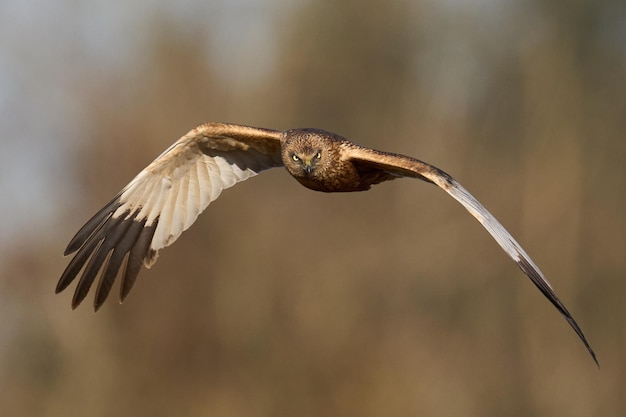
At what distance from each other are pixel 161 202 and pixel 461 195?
336 cm

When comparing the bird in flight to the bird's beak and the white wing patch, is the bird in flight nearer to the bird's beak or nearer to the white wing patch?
the white wing patch

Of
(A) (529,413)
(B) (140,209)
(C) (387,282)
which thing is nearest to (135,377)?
(C) (387,282)

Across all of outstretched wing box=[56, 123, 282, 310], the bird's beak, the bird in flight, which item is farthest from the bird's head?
outstretched wing box=[56, 123, 282, 310]

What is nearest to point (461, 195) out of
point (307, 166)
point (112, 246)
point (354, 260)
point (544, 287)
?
point (544, 287)

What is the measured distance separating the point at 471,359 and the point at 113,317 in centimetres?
605

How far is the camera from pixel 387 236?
21750 millimetres

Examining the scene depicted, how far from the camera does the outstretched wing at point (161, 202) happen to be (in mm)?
10750

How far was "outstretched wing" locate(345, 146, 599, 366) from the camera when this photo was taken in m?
8.33

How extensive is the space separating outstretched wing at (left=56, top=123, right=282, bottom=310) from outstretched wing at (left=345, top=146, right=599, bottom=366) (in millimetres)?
1333

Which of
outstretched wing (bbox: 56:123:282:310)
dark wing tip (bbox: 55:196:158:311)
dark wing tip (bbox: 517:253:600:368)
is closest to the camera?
dark wing tip (bbox: 517:253:600:368)

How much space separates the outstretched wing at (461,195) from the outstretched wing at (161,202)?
133 cm

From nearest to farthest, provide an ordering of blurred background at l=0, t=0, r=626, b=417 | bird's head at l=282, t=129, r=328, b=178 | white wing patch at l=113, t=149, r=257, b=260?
bird's head at l=282, t=129, r=328, b=178, white wing patch at l=113, t=149, r=257, b=260, blurred background at l=0, t=0, r=626, b=417

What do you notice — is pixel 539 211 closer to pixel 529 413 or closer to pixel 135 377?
pixel 529 413

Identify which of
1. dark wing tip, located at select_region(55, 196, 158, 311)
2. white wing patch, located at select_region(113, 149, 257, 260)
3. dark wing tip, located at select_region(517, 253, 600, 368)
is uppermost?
white wing patch, located at select_region(113, 149, 257, 260)
